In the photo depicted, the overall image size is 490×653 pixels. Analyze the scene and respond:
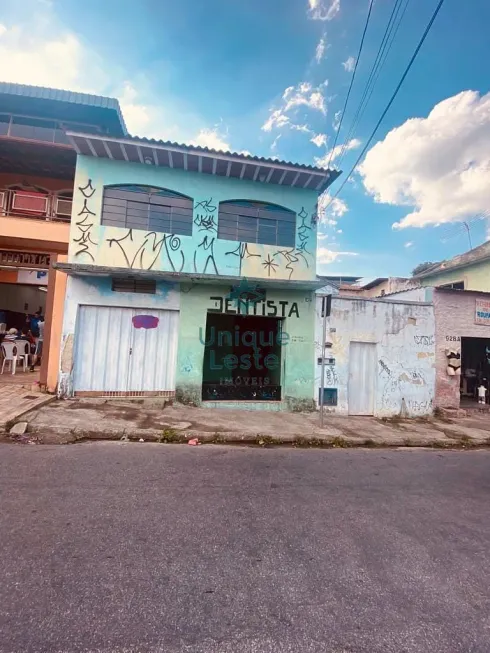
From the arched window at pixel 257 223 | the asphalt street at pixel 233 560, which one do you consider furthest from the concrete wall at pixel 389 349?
the asphalt street at pixel 233 560

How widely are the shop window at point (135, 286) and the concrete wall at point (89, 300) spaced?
94 mm

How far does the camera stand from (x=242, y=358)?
10.4 m

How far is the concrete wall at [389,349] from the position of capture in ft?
30.6

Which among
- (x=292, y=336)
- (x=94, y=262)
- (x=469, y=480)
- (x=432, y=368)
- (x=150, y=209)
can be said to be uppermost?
(x=150, y=209)

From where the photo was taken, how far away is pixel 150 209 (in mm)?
8703

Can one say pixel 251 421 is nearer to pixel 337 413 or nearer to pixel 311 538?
pixel 337 413

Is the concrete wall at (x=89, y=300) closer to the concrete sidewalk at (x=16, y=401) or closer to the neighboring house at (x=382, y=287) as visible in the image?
the concrete sidewalk at (x=16, y=401)

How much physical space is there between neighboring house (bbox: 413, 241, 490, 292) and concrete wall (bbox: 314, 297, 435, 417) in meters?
6.39

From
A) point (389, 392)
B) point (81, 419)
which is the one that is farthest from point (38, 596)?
point (389, 392)

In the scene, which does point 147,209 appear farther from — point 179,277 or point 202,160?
point 179,277

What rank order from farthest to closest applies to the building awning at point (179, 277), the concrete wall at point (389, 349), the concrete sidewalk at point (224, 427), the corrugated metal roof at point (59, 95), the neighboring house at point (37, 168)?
the corrugated metal roof at point (59, 95) < the neighboring house at point (37, 168) < the concrete wall at point (389, 349) < the building awning at point (179, 277) < the concrete sidewalk at point (224, 427)

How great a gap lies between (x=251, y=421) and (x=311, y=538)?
4596mm

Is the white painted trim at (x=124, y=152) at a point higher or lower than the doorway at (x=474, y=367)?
higher

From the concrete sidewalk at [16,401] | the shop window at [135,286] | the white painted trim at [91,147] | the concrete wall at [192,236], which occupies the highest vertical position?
the white painted trim at [91,147]
